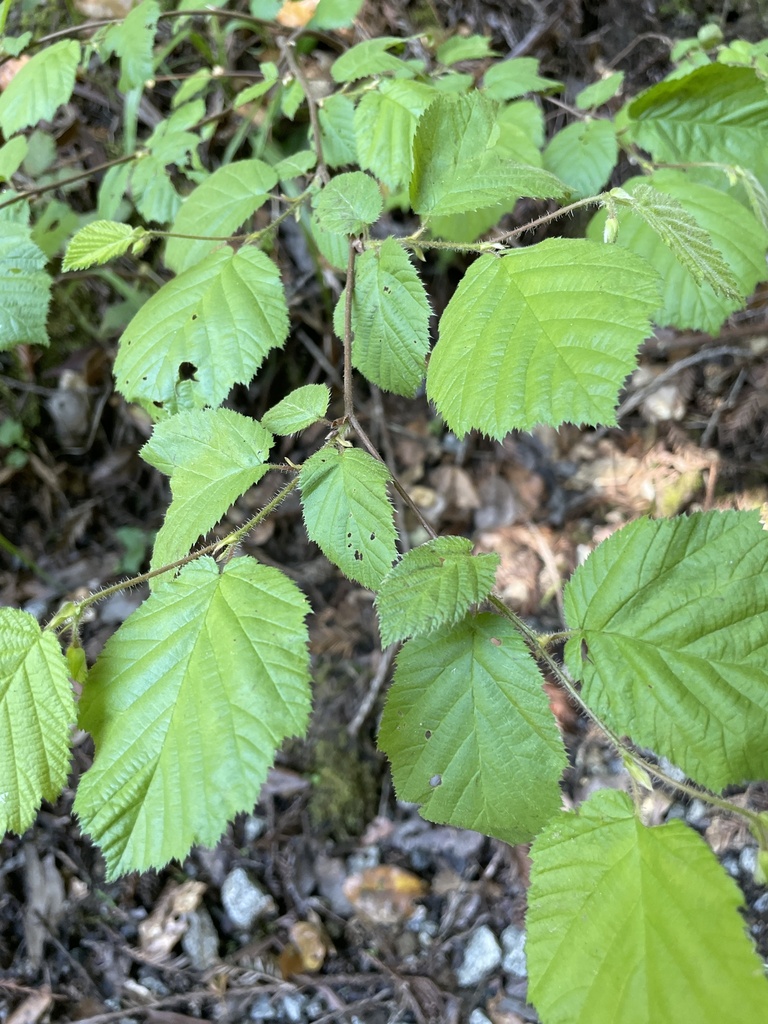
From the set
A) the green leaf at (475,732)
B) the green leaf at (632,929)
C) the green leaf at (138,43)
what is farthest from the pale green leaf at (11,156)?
the green leaf at (632,929)

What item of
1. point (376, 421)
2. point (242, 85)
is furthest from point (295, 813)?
point (242, 85)

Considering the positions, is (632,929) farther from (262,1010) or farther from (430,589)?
(262,1010)

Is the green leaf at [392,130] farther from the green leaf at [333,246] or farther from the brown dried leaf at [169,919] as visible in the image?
the brown dried leaf at [169,919]

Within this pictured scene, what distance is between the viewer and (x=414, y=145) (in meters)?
1.04

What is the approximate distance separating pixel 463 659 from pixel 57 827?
148 centimetres

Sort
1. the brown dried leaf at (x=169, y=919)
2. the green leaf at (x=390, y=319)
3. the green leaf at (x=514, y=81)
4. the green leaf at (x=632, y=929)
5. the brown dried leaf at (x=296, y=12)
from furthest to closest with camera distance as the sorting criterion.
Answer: the brown dried leaf at (x=296, y=12) → the brown dried leaf at (x=169, y=919) → the green leaf at (x=514, y=81) → the green leaf at (x=390, y=319) → the green leaf at (x=632, y=929)

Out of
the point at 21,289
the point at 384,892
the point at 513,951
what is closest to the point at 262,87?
the point at 21,289

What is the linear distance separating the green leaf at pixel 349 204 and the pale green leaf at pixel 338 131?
34 centimetres

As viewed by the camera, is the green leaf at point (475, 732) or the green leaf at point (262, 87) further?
the green leaf at point (262, 87)

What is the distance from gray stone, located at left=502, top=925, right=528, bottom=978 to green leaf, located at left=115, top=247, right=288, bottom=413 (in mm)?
1428

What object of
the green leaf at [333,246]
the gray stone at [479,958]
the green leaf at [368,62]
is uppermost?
the green leaf at [368,62]

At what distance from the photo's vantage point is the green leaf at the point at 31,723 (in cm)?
93

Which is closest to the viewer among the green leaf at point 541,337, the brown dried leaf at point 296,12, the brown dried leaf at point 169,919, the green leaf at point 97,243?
the green leaf at point 541,337

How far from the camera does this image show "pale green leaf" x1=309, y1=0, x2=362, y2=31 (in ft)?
5.21
